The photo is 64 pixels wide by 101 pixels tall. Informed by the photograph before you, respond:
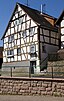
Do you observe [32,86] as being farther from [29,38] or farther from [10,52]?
[10,52]

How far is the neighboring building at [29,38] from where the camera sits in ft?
122

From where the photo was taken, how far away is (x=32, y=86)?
16.8 meters

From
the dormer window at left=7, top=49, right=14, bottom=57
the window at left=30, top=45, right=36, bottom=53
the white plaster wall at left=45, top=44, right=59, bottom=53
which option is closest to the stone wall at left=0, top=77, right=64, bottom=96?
the window at left=30, top=45, right=36, bottom=53

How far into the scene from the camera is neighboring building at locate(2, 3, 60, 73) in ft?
122

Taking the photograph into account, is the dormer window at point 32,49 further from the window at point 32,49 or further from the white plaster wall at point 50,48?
the white plaster wall at point 50,48

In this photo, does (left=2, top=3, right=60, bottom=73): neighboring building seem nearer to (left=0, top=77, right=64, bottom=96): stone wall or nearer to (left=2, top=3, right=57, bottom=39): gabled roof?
(left=2, top=3, right=57, bottom=39): gabled roof

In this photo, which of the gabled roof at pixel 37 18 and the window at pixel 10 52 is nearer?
the gabled roof at pixel 37 18

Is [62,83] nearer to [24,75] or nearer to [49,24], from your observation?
[24,75]

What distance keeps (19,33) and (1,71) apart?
62.0 ft

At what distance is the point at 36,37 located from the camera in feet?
122

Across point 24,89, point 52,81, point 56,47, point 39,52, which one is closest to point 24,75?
point 24,89

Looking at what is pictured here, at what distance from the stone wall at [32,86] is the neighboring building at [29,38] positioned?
1777cm

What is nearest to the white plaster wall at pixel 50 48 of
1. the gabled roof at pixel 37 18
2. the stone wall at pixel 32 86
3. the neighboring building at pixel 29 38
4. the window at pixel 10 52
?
the neighboring building at pixel 29 38

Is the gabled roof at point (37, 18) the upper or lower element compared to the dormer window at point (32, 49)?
upper
